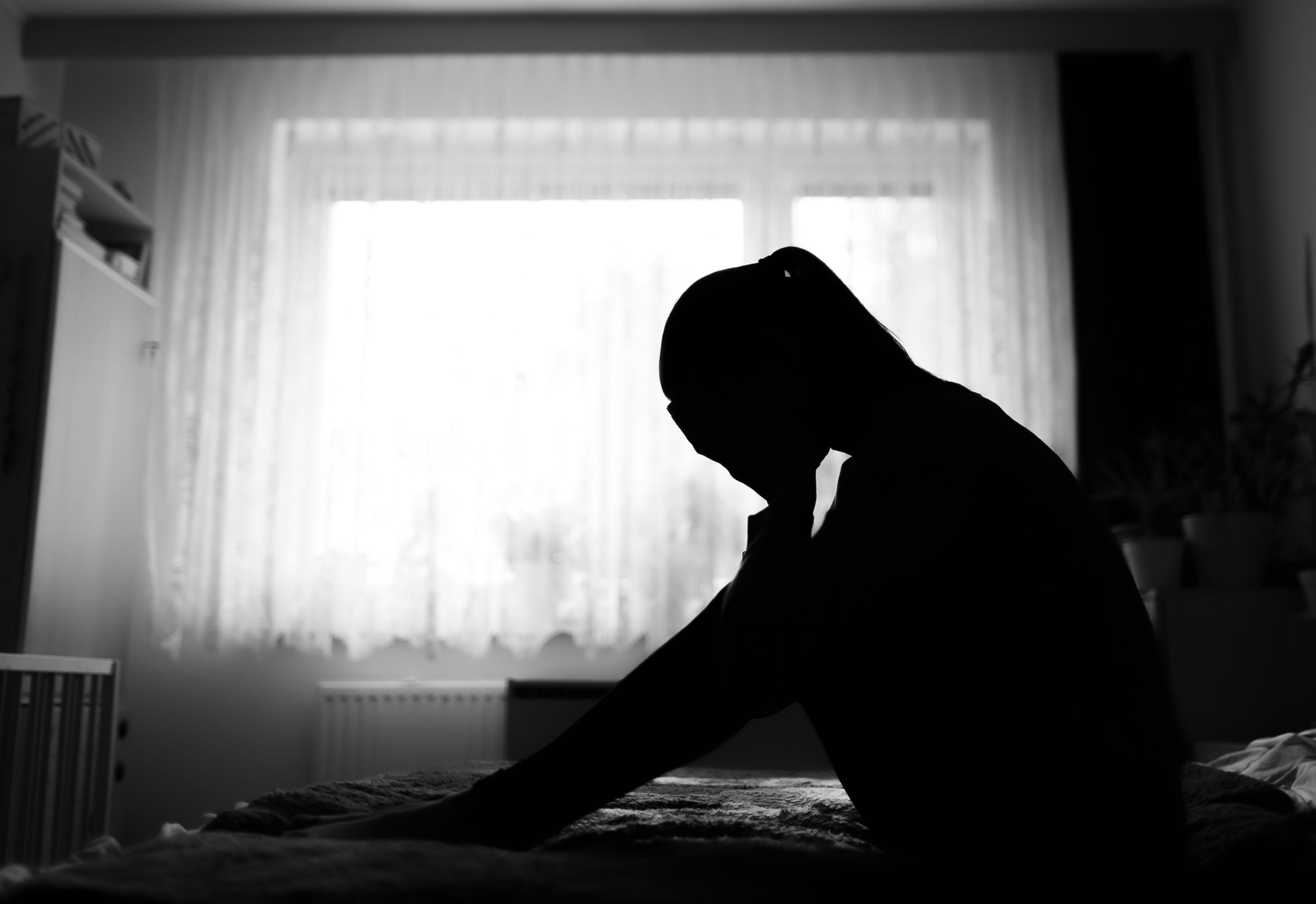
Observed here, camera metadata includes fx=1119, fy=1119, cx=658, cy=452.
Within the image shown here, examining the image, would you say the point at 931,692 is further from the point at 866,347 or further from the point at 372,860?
the point at 372,860

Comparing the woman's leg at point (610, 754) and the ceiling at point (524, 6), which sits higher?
the ceiling at point (524, 6)

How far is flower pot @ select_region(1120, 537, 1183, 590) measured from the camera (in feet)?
9.34

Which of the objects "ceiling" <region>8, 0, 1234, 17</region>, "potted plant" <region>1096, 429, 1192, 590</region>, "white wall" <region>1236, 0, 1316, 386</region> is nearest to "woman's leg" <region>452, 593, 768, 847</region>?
"potted plant" <region>1096, 429, 1192, 590</region>

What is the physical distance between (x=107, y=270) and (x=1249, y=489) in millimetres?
3218

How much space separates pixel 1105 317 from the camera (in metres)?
3.60

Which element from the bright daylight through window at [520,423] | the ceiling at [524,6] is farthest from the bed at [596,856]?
the ceiling at [524,6]

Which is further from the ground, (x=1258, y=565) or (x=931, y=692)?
(x=1258, y=565)

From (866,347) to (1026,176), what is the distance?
3.03m

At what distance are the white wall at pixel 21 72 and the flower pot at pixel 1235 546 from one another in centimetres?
378

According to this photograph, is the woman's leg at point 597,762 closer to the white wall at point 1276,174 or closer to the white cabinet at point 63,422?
the white cabinet at point 63,422

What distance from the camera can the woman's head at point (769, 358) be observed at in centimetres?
100

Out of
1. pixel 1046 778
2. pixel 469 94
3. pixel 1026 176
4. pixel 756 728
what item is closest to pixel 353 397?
pixel 469 94

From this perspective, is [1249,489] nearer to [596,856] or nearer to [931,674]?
[931,674]

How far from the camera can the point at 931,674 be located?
2.81ft
